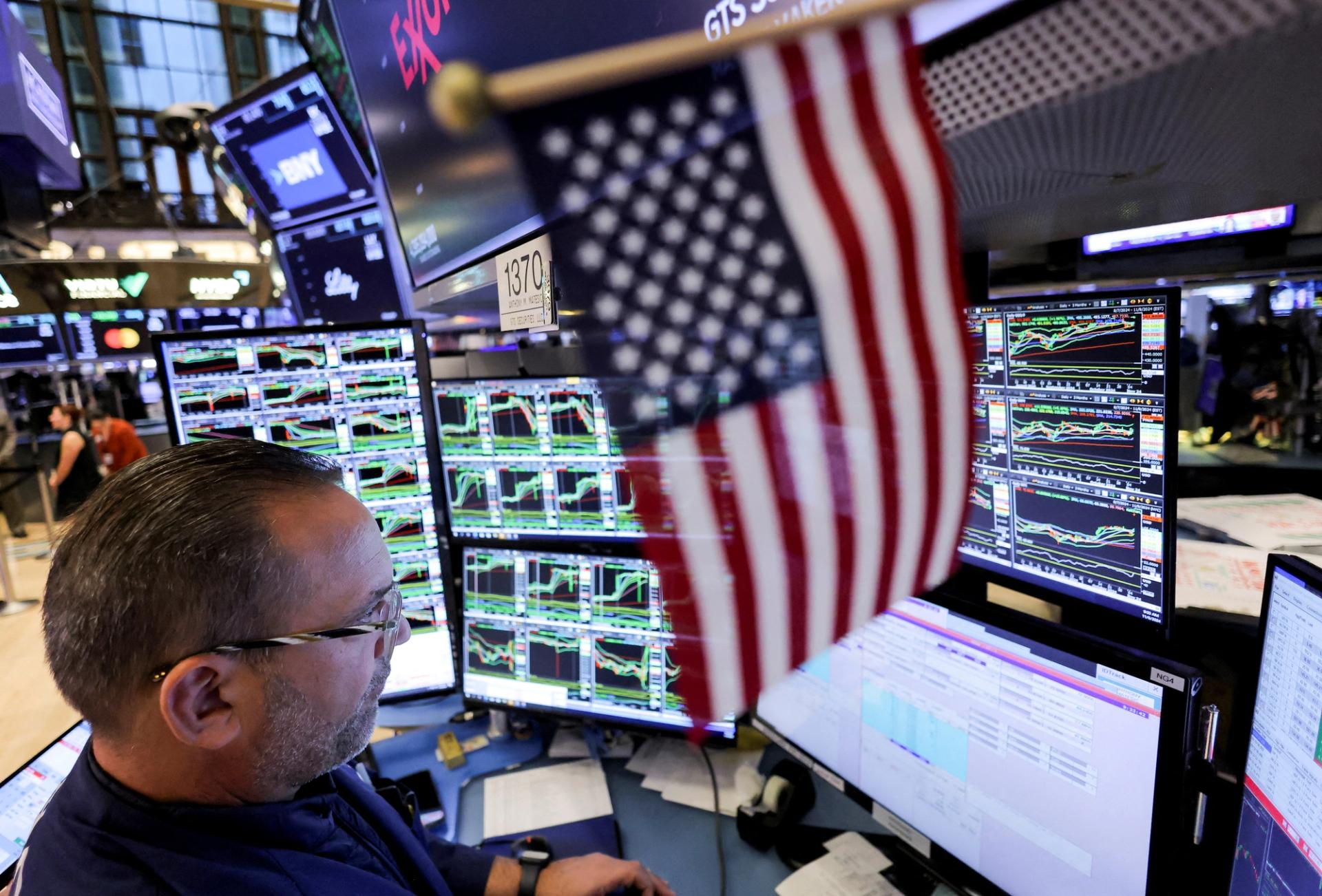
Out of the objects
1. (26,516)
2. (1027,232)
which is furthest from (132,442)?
(1027,232)

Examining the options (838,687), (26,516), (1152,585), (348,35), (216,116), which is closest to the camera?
(1152,585)

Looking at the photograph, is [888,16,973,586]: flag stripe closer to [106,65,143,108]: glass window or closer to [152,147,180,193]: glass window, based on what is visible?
[152,147,180,193]: glass window

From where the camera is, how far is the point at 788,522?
0.77 metres

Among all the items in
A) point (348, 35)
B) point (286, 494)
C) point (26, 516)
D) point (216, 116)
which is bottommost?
point (26, 516)

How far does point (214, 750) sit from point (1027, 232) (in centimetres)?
143

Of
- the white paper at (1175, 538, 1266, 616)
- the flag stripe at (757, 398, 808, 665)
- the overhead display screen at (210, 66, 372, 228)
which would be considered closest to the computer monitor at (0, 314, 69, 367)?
the overhead display screen at (210, 66, 372, 228)

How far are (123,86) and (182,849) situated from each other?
50.9 ft

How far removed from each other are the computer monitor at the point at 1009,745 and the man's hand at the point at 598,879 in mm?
346

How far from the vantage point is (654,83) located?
723mm

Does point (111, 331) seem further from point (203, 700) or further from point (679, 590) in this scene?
point (679, 590)

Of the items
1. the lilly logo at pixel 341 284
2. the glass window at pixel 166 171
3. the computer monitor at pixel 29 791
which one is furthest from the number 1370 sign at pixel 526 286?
the glass window at pixel 166 171

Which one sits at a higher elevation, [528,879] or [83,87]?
[83,87]

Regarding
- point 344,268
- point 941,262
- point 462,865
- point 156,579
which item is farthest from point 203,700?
point 344,268

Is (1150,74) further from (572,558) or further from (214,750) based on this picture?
(572,558)
